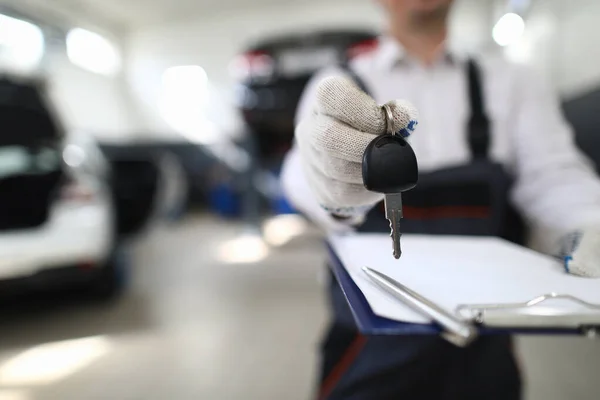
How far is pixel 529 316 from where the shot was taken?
0.19m

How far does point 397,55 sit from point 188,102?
155 inches

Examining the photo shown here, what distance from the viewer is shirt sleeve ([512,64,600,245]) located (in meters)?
0.40

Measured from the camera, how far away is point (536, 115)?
1.73 feet

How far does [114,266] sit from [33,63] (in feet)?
8.35

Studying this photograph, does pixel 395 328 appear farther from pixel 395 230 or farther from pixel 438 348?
pixel 438 348

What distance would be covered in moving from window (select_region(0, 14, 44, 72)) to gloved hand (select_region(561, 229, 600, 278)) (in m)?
3.29

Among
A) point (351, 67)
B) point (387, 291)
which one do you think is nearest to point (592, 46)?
point (351, 67)

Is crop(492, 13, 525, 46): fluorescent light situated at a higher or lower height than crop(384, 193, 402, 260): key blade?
higher

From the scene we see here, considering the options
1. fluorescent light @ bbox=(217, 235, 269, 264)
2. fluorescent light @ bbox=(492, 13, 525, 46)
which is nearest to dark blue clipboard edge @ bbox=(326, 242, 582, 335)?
fluorescent light @ bbox=(492, 13, 525, 46)

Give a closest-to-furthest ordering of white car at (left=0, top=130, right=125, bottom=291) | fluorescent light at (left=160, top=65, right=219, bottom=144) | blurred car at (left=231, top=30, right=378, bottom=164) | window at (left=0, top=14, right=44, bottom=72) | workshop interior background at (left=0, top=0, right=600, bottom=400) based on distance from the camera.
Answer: workshop interior background at (left=0, top=0, right=600, bottom=400)
white car at (left=0, top=130, right=125, bottom=291)
blurred car at (left=231, top=30, right=378, bottom=164)
window at (left=0, top=14, right=44, bottom=72)
fluorescent light at (left=160, top=65, right=219, bottom=144)

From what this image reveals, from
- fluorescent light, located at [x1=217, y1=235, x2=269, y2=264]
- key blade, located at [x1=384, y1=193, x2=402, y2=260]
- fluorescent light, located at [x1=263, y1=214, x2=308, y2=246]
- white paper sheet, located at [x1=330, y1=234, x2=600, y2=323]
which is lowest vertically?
fluorescent light, located at [x1=263, y1=214, x2=308, y2=246]

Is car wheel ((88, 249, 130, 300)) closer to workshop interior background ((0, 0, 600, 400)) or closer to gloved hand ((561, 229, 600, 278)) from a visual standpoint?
workshop interior background ((0, 0, 600, 400))

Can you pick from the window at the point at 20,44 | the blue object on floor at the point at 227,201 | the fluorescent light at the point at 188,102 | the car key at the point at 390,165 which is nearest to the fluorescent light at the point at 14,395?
the car key at the point at 390,165

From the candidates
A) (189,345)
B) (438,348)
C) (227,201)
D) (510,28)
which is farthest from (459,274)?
(227,201)
